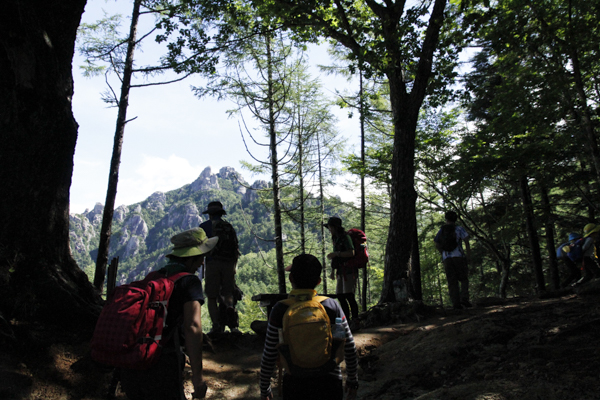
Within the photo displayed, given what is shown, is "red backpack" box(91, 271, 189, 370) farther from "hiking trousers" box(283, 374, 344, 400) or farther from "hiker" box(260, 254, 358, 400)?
"hiking trousers" box(283, 374, 344, 400)

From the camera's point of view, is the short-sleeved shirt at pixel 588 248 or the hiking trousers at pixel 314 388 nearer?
the hiking trousers at pixel 314 388

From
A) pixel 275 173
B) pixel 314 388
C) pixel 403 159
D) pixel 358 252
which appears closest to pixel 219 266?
pixel 358 252

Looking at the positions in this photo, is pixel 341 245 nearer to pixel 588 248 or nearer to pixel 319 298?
pixel 319 298

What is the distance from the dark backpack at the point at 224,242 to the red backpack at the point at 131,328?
3651 millimetres

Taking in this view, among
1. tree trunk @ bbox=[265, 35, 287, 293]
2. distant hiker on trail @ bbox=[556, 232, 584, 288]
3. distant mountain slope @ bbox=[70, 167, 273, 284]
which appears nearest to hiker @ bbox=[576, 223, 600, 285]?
distant hiker on trail @ bbox=[556, 232, 584, 288]

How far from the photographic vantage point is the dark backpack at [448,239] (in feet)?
22.9

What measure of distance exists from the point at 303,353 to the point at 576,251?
9.93 metres

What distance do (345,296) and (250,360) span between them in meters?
1.87

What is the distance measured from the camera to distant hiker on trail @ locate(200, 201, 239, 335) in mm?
5781

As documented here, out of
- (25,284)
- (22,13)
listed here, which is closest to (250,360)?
(25,284)

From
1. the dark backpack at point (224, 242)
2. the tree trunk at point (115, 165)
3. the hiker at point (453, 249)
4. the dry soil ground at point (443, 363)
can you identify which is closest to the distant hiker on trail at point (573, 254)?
the hiker at point (453, 249)

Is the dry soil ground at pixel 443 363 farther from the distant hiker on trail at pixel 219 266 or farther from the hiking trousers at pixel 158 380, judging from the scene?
the distant hiker on trail at pixel 219 266

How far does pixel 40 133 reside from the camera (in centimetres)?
400

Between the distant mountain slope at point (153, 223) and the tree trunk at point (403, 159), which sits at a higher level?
the distant mountain slope at point (153, 223)
